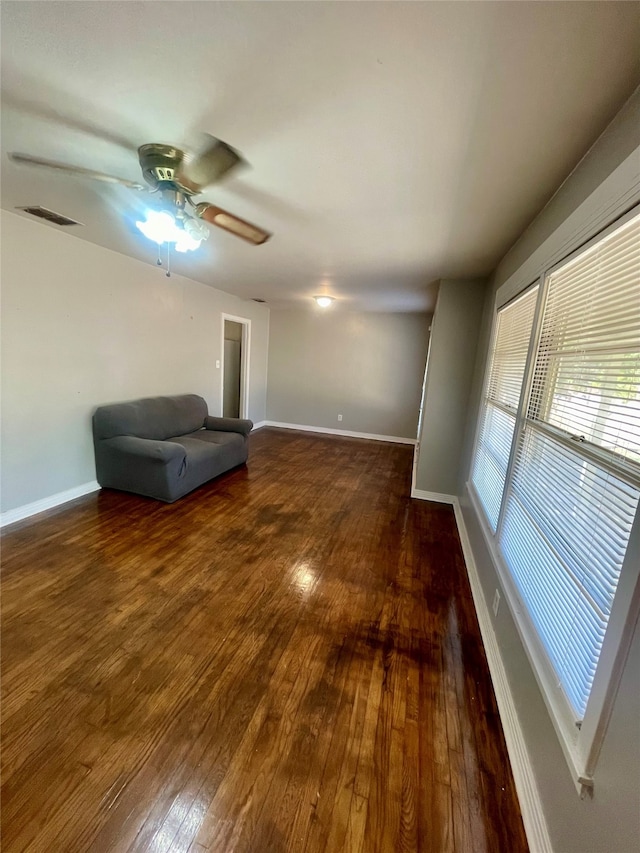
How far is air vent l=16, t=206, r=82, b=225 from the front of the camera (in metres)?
2.38

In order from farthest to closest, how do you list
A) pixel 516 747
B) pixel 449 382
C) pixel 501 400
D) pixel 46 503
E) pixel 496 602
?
1. pixel 449 382
2. pixel 46 503
3. pixel 501 400
4. pixel 496 602
5. pixel 516 747

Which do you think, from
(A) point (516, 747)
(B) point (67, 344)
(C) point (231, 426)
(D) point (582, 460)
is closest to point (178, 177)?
(D) point (582, 460)

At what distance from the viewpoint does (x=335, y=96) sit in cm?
114

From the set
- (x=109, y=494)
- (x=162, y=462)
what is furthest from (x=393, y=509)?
(x=109, y=494)

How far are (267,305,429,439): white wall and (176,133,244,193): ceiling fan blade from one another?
441cm

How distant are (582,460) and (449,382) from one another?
8.16 feet

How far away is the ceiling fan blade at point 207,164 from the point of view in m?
1.35

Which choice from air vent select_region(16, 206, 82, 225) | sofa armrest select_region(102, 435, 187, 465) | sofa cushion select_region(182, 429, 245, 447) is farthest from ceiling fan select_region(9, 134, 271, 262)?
sofa cushion select_region(182, 429, 245, 447)

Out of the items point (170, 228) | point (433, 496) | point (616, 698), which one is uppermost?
point (170, 228)

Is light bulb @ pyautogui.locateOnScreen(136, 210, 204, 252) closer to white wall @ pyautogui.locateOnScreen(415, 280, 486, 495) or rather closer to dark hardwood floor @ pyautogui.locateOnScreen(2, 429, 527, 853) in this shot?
dark hardwood floor @ pyautogui.locateOnScreen(2, 429, 527, 853)

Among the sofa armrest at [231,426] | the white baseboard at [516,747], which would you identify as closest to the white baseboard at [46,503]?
the sofa armrest at [231,426]

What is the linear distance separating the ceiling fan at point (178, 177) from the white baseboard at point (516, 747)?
8.43 ft

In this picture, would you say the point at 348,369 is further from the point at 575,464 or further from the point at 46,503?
the point at 575,464

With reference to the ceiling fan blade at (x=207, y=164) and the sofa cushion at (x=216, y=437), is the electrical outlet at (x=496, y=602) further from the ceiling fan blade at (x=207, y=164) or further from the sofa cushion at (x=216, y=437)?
the sofa cushion at (x=216, y=437)
